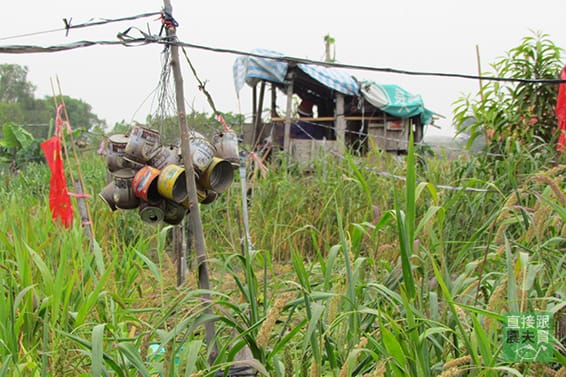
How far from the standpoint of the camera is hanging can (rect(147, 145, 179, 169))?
1937 millimetres

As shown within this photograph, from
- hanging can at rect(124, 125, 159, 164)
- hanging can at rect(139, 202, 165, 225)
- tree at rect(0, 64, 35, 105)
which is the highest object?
tree at rect(0, 64, 35, 105)

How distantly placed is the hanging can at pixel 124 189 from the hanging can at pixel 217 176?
299 millimetres

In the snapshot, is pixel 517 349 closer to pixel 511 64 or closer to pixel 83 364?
pixel 83 364

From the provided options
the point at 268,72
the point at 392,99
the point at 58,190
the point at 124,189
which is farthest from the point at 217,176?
the point at 392,99

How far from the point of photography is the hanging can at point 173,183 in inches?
68.9

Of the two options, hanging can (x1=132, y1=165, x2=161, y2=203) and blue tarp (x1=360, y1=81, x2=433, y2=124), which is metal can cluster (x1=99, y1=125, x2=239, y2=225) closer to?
hanging can (x1=132, y1=165, x2=161, y2=203)

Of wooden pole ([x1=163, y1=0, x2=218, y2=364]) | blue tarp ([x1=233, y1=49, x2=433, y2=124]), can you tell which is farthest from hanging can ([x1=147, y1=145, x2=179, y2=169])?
blue tarp ([x1=233, y1=49, x2=433, y2=124])

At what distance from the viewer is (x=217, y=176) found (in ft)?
6.39

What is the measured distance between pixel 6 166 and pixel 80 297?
36.0ft

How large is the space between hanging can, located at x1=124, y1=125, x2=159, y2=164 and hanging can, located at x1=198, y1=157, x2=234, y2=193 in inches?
9.0

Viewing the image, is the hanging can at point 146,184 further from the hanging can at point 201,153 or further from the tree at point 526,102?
the tree at point 526,102

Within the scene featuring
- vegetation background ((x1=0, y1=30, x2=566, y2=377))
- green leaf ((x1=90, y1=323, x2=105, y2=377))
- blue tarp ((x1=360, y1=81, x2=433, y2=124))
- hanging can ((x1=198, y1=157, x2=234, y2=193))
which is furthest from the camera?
blue tarp ((x1=360, y1=81, x2=433, y2=124))

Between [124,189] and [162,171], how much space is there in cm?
27

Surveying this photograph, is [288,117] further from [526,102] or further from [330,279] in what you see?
[330,279]
